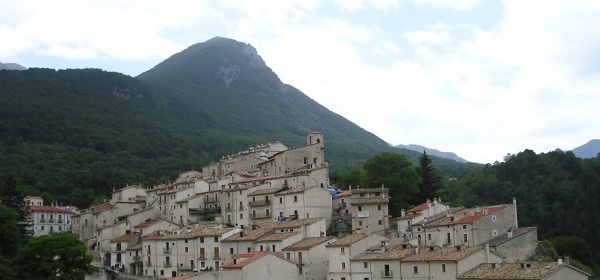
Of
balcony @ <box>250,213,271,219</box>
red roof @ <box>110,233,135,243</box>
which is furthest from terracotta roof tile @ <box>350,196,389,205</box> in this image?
red roof @ <box>110,233,135,243</box>

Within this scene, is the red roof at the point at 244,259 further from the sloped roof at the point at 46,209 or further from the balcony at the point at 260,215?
the sloped roof at the point at 46,209

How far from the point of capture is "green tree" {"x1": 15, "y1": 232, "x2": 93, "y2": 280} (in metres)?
59.3

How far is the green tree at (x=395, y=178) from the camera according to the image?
7888 centimetres

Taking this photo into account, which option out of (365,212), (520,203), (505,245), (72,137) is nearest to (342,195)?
(365,212)

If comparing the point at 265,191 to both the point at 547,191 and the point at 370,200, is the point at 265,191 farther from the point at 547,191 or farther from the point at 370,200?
the point at 547,191

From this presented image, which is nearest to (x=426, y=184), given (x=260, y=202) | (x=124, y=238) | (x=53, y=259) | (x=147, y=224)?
(x=260, y=202)

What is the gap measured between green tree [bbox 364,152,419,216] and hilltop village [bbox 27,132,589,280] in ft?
15.5

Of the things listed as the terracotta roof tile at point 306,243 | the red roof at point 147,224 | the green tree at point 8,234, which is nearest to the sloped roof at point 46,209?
the red roof at point 147,224

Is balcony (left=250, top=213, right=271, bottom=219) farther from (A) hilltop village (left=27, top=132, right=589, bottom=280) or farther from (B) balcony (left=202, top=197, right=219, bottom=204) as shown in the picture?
(B) balcony (left=202, top=197, right=219, bottom=204)

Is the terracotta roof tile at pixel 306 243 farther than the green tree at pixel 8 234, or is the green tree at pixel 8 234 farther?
the green tree at pixel 8 234

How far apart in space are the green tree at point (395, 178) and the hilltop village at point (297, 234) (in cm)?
474

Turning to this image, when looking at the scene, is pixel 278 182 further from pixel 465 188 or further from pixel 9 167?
pixel 9 167

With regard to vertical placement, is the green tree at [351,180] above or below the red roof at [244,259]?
above

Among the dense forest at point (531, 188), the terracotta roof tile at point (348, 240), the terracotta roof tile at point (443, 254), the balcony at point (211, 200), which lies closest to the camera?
the terracotta roof tile at point (443, 254)
